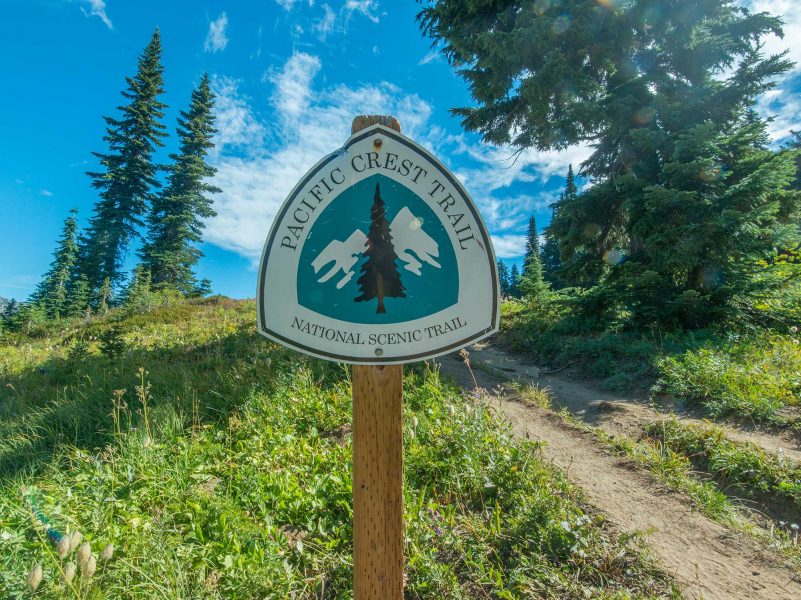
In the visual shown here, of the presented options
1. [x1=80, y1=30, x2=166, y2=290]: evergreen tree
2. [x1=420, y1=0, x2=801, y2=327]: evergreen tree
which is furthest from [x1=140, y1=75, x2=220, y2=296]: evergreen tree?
[x1=420, y1=0, x2=801, y2=327]: evergreen tree

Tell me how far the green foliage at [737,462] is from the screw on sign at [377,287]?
12.4ft

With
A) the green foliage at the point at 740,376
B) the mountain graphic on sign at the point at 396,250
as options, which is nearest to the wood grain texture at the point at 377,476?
the mountain graphic on sign at the point at 396,250

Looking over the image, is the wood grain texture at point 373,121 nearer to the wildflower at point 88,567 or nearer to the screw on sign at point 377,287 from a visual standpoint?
the screw on sign at point 377,287

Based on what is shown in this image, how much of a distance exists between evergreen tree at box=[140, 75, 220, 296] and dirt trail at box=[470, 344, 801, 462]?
28.1 metres

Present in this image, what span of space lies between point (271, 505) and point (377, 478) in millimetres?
1624

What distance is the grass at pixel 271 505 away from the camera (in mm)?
2071

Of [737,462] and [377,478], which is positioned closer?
[377,478]

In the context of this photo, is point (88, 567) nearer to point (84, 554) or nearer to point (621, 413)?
point (84, 554)

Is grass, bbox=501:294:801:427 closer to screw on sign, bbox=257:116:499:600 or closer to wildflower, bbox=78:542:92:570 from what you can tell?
screw on sign, bbox=257:116:499:600

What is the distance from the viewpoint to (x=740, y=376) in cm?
539

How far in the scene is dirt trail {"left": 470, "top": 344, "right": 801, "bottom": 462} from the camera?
13.5 ft

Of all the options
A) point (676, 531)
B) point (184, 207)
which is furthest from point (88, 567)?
point (184, 207)

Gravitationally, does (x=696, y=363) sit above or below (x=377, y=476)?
above

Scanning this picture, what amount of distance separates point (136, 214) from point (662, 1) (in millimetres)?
35365
